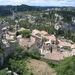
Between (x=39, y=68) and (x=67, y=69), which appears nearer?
(x=67, y=69)

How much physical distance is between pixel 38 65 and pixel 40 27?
39557mm

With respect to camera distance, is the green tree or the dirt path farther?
the dirt path

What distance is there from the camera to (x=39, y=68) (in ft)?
69.7

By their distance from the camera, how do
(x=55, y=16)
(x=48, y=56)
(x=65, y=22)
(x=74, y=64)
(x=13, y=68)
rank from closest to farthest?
(x=13, y=68), (x=74, y=64), (x=48, y=56), (x=65, y=22), (x=55, y=16)

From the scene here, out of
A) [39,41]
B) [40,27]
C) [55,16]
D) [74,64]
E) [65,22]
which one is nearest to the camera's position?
[74,64]

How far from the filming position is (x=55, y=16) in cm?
8381

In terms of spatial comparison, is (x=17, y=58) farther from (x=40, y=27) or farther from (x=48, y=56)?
(x=40, y=27)

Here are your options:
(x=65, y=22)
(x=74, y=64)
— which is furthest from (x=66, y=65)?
(x=65, y=22)

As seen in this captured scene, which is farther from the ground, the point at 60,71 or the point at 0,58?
the point at 0,58

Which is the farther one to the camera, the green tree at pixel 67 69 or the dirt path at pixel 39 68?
the dirt path at pixel 39 68

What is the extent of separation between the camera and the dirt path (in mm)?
20347

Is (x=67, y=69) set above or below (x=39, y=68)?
above

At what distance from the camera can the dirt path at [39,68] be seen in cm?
2035

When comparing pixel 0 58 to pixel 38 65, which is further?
pixel 38 65
